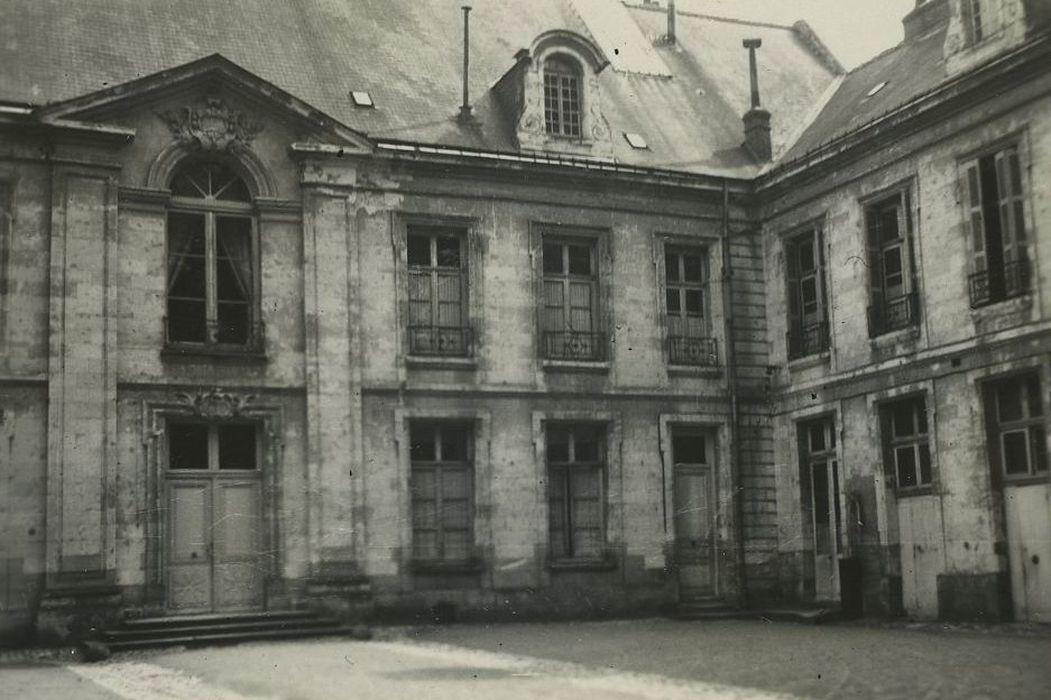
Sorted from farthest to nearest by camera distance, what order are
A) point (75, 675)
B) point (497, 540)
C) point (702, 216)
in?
1. point (702, 216)
2. point (497, 540)
3. point (75, 675)

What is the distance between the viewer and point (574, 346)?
18.3 m

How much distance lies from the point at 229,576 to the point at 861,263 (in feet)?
30.0

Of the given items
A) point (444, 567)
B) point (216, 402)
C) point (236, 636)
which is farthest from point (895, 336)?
point (236, 636)

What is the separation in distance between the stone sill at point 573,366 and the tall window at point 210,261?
4.04 m

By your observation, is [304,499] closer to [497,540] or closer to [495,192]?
[497,540]

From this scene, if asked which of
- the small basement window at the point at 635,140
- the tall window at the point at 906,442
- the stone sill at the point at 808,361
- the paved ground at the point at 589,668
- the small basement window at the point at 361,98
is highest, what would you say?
the small basement window at the point at 361,98

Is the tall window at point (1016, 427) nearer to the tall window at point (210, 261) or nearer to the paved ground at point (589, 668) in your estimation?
the paved ground at point (589, 668)

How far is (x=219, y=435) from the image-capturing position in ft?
53.7

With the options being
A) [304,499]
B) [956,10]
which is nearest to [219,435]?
[304,499]

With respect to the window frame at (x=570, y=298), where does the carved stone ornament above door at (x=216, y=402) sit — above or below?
Answer: below

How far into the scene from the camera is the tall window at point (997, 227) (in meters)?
14.7

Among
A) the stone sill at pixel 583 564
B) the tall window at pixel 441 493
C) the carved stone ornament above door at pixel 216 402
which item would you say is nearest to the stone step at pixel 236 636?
the tall window at pixel 441 493

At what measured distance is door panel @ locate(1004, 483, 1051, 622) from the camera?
14.3 meters

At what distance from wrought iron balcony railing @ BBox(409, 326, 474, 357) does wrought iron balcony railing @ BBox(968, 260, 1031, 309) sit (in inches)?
257
